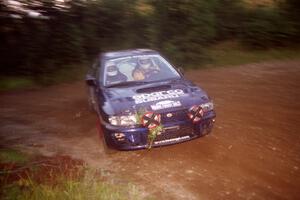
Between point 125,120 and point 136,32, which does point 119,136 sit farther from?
point 136,32

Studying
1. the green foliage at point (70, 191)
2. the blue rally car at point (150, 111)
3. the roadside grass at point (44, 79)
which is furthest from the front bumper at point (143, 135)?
the roadside grass at point (44, 79)

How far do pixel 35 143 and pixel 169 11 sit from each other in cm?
→ 836

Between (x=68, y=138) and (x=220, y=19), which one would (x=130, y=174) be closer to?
(x=68, y=138)

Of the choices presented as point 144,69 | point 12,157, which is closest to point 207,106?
point 144,69

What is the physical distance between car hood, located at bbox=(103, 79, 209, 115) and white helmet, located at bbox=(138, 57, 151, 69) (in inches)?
26.9

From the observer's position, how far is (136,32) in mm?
15211

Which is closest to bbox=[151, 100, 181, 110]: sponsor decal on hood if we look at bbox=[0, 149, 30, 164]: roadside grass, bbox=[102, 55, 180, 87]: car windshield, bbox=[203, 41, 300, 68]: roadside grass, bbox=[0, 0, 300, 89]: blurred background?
bbox=[102, 55, 180, 87]: car windshield

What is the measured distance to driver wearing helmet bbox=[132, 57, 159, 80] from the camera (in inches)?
306

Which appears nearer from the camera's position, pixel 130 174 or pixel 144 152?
pixel 130 174

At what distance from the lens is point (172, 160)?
6.69 meters

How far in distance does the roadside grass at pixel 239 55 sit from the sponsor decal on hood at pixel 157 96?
845 centimetres

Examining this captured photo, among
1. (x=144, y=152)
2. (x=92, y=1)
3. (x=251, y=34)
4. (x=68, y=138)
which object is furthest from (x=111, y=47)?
(x=144, y=152)

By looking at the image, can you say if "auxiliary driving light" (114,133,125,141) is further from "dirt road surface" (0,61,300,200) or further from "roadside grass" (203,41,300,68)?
"roadside grass" (203,41,300,68)

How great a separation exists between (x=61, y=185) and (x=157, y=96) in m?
2.20
